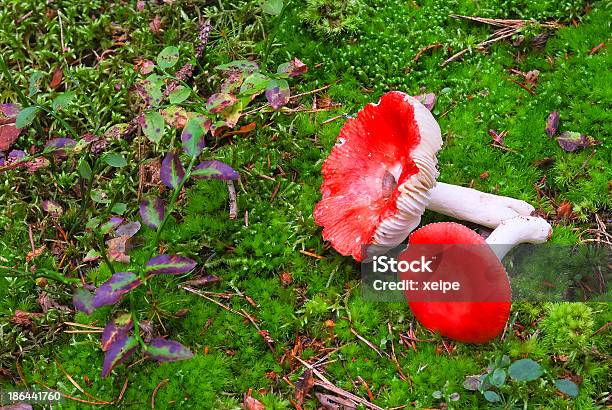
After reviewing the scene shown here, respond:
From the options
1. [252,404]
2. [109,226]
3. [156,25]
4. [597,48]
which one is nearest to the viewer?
[252,404]

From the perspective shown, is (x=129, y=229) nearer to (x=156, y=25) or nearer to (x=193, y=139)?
(x=193, y=139)

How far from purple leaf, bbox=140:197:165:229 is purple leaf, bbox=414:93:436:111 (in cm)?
169

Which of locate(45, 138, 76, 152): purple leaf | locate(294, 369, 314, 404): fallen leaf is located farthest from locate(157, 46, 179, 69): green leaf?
locate(294, 369, 314, 404): fallen leaf

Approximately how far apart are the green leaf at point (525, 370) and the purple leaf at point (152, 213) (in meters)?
1.64

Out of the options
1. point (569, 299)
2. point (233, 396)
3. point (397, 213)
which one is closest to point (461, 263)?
point (397, 213)

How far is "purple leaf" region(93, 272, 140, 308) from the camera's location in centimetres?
251

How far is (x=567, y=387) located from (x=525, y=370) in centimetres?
20

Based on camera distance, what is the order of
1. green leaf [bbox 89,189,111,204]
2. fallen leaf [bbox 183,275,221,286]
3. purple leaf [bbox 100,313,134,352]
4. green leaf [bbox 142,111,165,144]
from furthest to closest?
1. green leaf [bbox 89,189,111,204]
2. fallen leaf [bbox 183,275,221,286]
3. green leaf [bbox 142,111,165,144]
4. purple leaf [bbox 100,313,134,352]

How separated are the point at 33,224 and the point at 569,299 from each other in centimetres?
286

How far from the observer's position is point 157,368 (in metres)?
2.94

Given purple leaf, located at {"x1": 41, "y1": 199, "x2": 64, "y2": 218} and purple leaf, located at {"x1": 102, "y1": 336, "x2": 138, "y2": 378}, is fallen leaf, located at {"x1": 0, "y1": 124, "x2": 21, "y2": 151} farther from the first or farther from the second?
purple leaf, located at {"x1": 102, "y1": 336, "x2": 138, "y2": 378}

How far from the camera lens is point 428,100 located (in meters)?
3.66

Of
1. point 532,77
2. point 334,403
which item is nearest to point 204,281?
point 334,403

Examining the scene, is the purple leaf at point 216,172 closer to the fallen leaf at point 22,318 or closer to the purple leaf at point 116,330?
the purple leaf at point 116,330
